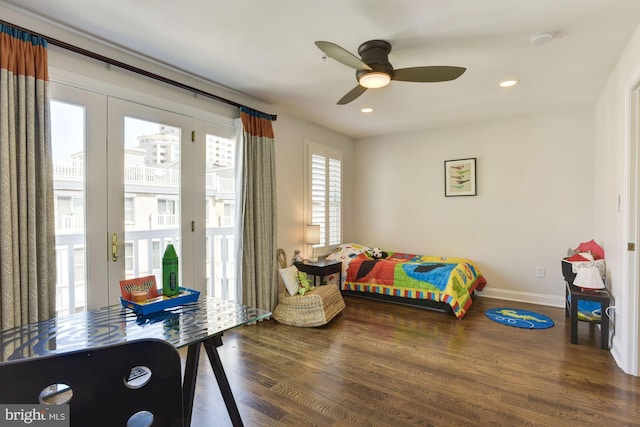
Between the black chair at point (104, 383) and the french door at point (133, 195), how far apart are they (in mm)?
1955

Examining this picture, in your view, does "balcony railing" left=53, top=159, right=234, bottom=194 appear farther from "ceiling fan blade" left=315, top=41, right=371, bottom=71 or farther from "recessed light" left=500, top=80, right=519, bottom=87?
"recessed light" left=500, top=80, right=519, bottom=87

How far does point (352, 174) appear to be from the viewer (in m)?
5.87

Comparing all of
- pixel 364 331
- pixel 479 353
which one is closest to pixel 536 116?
pixel 479 353

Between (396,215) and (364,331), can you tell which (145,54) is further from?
(396,215)

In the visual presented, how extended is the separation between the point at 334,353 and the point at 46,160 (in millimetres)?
2583

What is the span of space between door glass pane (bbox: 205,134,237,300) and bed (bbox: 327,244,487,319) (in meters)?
1.75

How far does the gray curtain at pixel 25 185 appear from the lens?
1.94 m

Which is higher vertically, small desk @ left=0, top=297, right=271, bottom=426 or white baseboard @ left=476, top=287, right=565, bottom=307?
small desk @ left=0, top=297, right=271, bottom=426

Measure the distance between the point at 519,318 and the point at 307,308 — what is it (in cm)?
243

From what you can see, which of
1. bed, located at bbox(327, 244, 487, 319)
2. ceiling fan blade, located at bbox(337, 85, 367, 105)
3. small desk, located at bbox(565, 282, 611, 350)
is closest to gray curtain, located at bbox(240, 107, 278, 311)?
ceiling fan blade, located at bbox(337, 85, 367, 105)

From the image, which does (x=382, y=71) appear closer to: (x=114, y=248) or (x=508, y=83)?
(x=508, y=83)

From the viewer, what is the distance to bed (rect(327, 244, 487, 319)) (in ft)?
12.9

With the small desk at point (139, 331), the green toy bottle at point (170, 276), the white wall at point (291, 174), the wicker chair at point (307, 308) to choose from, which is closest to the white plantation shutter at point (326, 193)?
the white wall at point (291, 174)

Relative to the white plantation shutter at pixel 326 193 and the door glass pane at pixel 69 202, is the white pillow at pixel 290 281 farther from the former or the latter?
the door glass pane at pixel 69 202
